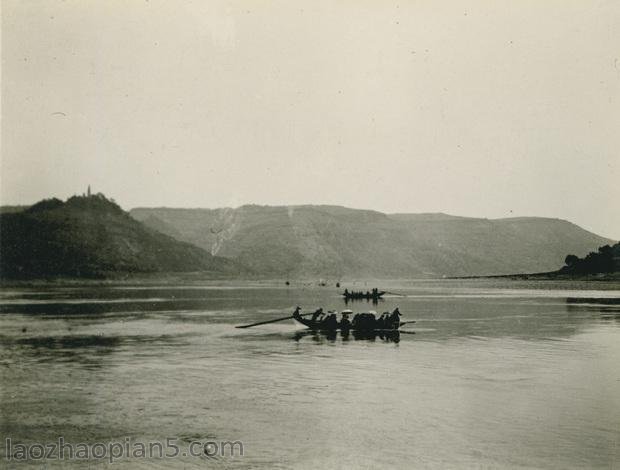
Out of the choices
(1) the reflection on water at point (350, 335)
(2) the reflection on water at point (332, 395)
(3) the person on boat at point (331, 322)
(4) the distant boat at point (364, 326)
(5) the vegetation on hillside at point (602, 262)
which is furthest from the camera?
(5) the vegetation on hillside at point (602, 262)

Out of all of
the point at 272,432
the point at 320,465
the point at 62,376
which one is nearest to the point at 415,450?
the point at 320,465

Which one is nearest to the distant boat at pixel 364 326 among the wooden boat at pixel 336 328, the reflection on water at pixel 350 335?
the wooden boat at pixel 336 328

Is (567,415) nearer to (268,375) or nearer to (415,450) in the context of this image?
(415,450)

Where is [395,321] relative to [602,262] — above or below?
below

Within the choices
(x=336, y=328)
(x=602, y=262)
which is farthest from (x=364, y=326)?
(x=602, y=262)


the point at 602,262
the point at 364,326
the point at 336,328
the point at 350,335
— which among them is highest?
the point at 602,262

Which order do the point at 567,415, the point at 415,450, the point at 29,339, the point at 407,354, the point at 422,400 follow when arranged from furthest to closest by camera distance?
the point at 29,339 → the point at 407,354 → the point at 422,400 → the point at 567,415 → the point at 415,450

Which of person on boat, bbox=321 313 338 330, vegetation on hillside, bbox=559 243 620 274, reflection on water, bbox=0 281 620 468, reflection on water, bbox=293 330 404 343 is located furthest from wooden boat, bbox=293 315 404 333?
vegetation on hillside, bbox=559 243 620 274

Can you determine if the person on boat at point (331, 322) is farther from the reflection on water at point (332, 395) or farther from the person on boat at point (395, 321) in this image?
the person on boat at point (395, 321)

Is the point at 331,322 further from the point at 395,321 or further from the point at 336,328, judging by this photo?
the point at 395,321
